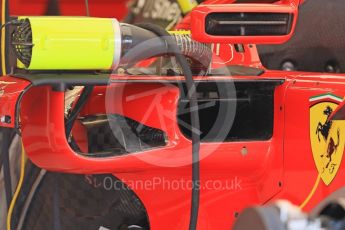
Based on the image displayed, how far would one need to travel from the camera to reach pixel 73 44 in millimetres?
843

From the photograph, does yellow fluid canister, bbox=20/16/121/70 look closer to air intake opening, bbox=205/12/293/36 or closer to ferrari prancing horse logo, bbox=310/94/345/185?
air intake opening, bbox=205/12/293/36

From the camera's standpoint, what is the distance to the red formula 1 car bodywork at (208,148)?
91 centimetres

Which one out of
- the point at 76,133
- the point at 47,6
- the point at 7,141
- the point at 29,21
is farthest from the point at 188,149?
the point at 47,6

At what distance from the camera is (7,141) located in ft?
4.11

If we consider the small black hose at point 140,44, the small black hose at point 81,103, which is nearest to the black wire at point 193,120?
the small black hose at point 140,44

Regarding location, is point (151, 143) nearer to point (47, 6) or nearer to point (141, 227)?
point (141, 227)

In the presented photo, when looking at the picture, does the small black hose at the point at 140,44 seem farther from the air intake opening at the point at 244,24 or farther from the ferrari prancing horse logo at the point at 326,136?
the ferrari prancing horse logo at the point at 326,136

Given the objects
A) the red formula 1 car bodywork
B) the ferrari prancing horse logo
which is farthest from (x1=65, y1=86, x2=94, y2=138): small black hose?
the ferrari prancing horse logo

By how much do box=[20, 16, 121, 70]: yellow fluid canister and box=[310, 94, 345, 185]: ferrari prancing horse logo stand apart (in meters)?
0.32

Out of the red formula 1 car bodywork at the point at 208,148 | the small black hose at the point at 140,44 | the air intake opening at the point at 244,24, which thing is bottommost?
the red formula 1 car bodywork at the point at 208,148

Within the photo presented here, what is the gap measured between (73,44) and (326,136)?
1.31 ft

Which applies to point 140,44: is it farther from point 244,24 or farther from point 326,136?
point 326,136

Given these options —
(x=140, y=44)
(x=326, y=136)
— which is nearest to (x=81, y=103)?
(x=140, y=44)

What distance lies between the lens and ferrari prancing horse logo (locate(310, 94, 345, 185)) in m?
0.94
